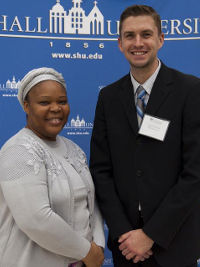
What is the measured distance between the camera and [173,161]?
5.62 feet

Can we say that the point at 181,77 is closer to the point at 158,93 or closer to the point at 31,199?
the point at 158,93

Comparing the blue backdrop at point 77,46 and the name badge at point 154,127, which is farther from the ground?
the blue backdrop at point 77,46

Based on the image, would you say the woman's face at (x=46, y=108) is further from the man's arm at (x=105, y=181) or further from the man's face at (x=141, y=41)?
the man's face at (x=141, y=41)

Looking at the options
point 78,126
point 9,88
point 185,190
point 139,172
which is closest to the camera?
point 185,190

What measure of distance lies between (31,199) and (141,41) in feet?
3.02

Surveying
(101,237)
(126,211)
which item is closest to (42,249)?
(101,237)

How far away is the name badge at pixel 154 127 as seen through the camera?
171 cm

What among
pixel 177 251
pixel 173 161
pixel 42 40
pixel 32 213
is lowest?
pixel 177 251

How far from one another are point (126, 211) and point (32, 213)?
55 cm

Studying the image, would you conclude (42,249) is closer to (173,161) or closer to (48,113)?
(48,113)

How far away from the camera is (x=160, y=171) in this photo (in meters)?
1.73

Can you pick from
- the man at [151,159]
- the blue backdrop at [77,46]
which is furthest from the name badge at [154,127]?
the blue backdrop at [77,46]

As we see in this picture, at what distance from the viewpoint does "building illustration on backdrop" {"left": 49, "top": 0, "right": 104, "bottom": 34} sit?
2.58m

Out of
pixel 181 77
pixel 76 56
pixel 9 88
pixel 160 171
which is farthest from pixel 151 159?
pixel 9 88
